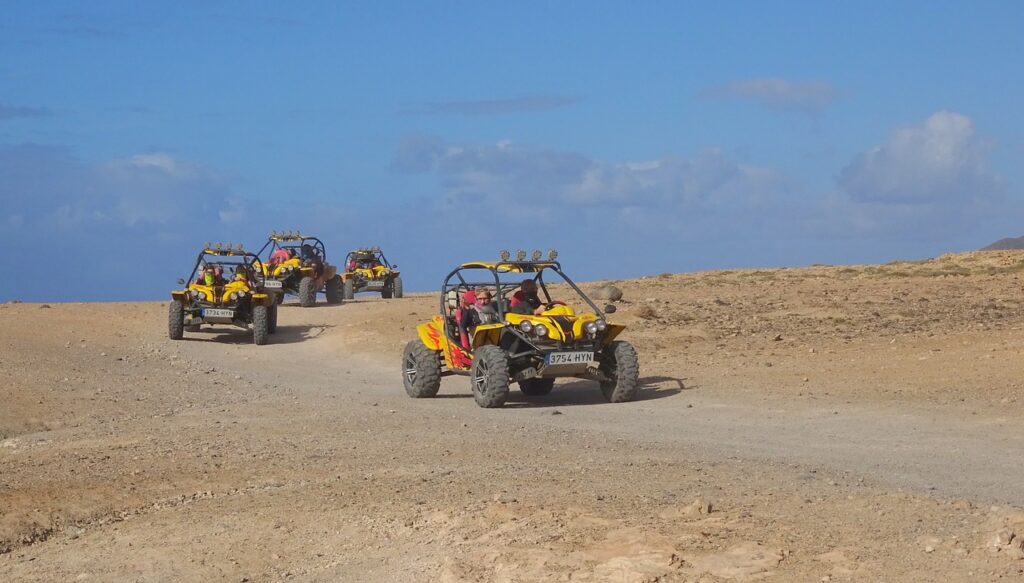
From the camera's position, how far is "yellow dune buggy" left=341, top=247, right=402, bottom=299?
3934cm

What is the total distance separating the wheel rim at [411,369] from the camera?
57.6ft

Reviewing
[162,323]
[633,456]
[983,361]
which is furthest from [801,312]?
[633,456]

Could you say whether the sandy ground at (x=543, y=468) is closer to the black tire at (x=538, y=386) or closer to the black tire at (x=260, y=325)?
the black tire at (x=538, y=386)

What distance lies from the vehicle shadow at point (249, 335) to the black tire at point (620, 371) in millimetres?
12614

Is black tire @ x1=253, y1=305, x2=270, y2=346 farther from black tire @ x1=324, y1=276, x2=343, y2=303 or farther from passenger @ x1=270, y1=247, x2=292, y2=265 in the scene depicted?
black tire @ x1=324, y1=276, x2=343, y2=303

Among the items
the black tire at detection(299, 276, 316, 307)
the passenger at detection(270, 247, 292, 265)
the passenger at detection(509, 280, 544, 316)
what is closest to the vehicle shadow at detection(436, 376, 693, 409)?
the passenger at detection(509, 280, 544, 316)

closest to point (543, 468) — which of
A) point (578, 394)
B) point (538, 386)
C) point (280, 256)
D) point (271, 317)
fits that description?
point (538, 386)

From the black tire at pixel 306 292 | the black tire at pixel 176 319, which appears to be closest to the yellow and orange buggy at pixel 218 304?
the black tire at pixel 176 319

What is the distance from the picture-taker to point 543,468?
35.3ft

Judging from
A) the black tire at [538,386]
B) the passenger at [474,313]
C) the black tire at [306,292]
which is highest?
the black tire at [306,292]

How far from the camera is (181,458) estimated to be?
39.8 ft

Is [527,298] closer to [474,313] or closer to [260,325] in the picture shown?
[474,313]

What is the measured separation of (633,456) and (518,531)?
3260 mm

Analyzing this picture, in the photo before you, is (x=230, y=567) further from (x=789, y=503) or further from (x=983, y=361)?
(x=983, y=361)
